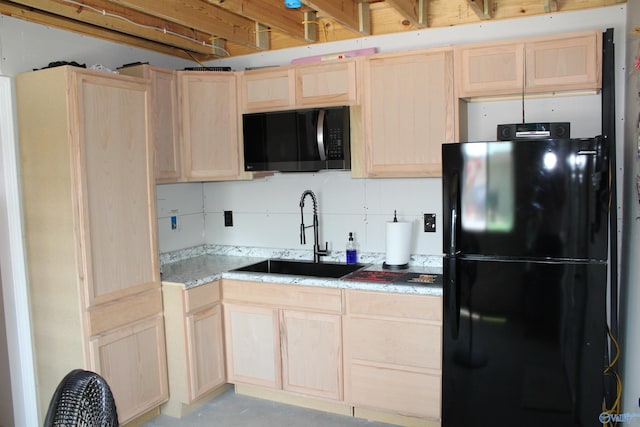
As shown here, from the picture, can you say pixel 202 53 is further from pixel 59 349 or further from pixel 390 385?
pixel 390 385

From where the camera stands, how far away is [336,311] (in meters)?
3.03

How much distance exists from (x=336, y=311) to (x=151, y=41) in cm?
214

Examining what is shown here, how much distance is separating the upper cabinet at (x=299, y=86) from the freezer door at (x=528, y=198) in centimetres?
89

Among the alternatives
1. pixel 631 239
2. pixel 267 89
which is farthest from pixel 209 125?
pixel 631 239

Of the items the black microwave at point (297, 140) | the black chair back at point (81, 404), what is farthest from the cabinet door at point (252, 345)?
the black chair back at point (81, 404)

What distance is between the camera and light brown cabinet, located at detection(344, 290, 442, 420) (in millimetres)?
2799

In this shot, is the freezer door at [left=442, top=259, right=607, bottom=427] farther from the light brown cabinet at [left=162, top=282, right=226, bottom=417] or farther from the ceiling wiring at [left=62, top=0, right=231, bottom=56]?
the ceiling wiring at [left=62, top=0, right=231, bottom=56]

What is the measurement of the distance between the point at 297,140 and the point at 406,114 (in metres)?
0.69

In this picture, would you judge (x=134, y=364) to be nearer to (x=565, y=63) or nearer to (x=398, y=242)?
(x=398, y=242)

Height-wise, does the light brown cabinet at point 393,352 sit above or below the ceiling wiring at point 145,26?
below

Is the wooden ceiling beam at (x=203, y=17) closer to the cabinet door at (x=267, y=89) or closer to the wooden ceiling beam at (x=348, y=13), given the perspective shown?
the cabinet door at (x=267, y=89)

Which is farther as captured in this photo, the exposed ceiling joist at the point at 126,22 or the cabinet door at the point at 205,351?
the cabinet door at the point at 205,351

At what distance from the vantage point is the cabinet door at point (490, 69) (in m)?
2.74

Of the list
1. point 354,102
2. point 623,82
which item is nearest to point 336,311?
point 354,102
